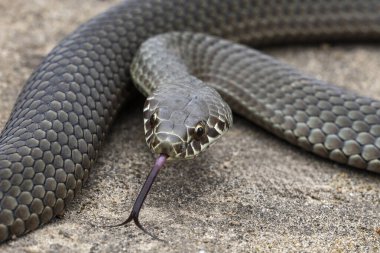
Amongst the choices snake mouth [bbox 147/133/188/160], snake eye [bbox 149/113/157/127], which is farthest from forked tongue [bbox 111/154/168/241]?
snake eye [bbox 149/113/157/127]

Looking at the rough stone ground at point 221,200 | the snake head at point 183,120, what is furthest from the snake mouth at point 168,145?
the rough stone ground at point 221,200

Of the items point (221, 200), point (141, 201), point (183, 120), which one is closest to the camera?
point (141, 201)

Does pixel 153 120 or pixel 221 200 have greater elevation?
pixel 153 120


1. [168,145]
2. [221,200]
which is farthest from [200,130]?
[221,200]

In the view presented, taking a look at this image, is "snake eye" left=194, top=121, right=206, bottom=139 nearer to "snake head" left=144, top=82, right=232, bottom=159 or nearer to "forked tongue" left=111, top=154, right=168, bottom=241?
"snake head" left=144, top=82, right=232, bottom=159

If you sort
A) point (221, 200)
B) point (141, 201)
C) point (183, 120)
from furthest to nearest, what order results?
point (221, 200) → point (183, 120) → point (141, 201)

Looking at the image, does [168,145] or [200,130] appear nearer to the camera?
[168,145]

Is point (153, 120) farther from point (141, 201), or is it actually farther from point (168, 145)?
point (141, 201)
